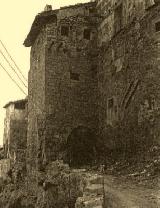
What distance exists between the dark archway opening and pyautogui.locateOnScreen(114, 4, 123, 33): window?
18.0ft

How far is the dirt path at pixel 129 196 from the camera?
11258mm

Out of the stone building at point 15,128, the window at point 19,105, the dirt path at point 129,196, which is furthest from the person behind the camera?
the window at point 19,105

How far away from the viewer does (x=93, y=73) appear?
2270 cm

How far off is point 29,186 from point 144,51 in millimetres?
9641

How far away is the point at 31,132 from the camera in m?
24.1

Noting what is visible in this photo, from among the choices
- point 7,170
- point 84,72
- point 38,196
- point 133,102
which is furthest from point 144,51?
point 7,170

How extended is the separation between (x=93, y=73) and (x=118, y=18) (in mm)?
3308

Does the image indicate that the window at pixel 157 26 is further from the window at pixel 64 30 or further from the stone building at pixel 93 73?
the window at pixel 64 30

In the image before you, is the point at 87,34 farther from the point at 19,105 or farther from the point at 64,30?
the point at 19,105

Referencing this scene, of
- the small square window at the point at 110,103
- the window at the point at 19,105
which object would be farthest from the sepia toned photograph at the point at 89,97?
the window at the point at 19,105

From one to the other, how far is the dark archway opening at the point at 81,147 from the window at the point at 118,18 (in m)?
5.50

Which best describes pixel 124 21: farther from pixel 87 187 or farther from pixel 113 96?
pixel 87 187

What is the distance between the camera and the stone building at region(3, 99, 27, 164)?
3200 centimetres

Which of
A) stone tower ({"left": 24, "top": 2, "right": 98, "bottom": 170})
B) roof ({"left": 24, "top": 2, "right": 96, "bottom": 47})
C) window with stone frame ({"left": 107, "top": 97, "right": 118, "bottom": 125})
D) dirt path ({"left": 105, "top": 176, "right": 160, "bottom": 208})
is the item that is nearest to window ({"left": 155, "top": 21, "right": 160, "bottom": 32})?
window with stone frame ({"left": 107, "top": 97, "right": 118, "bottom": 125})
